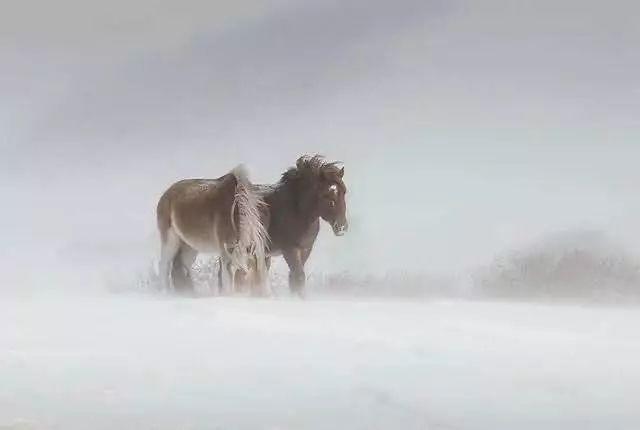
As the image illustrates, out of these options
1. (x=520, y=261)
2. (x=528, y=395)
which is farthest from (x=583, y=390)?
(x=520, y=261)

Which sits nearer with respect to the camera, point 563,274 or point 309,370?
point 309,370

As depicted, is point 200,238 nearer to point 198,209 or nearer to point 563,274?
point 198,209

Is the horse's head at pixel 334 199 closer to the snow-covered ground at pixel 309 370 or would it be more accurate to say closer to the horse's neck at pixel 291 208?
the horse's neck at pixel 291 208

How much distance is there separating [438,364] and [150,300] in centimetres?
82

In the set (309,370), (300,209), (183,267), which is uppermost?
(300,209)

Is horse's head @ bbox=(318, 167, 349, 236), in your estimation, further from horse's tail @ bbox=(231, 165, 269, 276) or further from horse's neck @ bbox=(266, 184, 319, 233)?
horse's tail @ bbox=(231, 165, 269, 276)

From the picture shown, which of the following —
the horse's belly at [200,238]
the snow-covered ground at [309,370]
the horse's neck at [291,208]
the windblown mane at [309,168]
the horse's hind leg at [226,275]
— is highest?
the windblown mane at [309,168]

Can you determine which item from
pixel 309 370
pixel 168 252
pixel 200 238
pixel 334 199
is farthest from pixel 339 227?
pixel 309 370

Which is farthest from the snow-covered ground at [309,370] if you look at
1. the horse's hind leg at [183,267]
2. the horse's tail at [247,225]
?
the horse's hind leg at [183,267]

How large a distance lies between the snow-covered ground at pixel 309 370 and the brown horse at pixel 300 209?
1.01 feet

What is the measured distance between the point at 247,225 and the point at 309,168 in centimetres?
19

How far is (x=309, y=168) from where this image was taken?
1.77 metres

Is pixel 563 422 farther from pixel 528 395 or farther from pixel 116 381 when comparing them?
pixel 116 381

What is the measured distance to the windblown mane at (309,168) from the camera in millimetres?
1748
